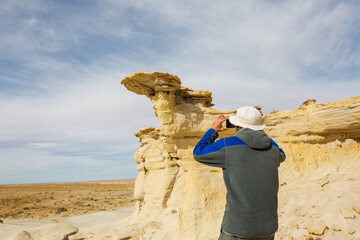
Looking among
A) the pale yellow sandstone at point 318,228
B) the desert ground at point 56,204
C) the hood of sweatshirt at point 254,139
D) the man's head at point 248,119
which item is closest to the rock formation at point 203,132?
the pale yellow sandstone at point 318,228

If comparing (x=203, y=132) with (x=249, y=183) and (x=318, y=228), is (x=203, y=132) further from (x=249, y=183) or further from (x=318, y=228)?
(x=249, y=183)

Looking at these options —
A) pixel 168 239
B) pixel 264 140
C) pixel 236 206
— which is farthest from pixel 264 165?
pixel 168 239

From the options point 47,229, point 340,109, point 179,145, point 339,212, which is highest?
point 340,109

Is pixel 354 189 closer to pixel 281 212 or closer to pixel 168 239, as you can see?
pixel 281 212

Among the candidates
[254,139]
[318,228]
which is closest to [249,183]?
[254,139]

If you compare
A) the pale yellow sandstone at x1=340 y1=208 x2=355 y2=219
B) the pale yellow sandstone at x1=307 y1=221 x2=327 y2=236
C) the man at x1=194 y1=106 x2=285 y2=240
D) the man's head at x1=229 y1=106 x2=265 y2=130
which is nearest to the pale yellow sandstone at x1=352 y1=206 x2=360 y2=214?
the pale yellow sandstone at x1=340 y1=208 x2=355 y2=219

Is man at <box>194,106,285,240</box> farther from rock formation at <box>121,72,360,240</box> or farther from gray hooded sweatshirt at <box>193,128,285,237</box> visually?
rock formation at <box>121,72,360,240</box>

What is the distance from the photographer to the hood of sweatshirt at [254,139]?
2.21 m

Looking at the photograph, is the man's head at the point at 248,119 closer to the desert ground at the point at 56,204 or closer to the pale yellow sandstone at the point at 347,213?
the pale yellow sandstone at the point at 347,213

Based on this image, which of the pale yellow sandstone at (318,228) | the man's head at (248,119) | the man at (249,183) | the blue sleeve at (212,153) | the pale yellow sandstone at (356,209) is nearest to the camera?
the man at (249,183)

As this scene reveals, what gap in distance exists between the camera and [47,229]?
10.8 metres

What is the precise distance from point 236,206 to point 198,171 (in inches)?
242

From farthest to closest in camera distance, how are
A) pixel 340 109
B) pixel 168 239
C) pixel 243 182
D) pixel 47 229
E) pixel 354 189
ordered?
pixel 47 229 < pixel 168 239 < pixel 340 109 < pixel 354 189 < pixel 243 182

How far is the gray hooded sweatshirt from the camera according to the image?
2.17m
